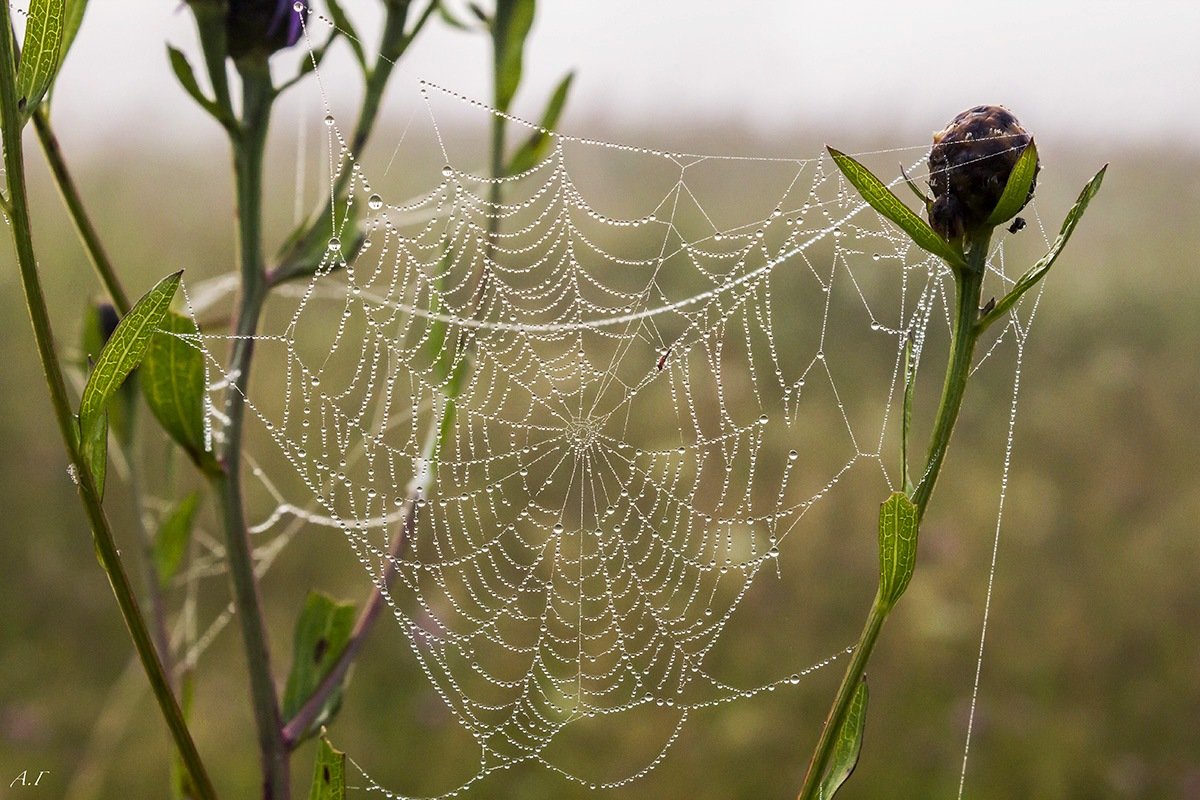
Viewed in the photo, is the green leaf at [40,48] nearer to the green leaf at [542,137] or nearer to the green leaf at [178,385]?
the green leaf at [178,385]

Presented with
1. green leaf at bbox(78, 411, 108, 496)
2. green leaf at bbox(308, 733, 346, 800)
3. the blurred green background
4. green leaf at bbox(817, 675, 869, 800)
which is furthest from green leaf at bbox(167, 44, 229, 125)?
the blurred green background

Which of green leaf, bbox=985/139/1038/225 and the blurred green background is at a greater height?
green leaf, bbox=985/139/1038/225

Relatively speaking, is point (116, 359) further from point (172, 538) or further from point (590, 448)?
point (590, 448)

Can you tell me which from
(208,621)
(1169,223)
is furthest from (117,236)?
(1169,223)

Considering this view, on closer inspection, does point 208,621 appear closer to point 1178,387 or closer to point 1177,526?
point 1177,526

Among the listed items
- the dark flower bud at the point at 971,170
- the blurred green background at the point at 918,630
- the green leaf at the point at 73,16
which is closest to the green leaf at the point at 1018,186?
the dark flower bud at the point at 971,170

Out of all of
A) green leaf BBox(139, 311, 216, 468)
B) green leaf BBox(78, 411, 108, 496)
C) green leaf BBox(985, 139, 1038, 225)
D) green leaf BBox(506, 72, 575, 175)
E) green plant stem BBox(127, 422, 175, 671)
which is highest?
green leaf BBox(985, 139, 1038, 225)

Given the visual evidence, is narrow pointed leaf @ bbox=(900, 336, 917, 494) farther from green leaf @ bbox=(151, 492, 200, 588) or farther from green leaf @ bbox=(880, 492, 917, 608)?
green leaf @ bbox=(151, 492, 200, 588)
